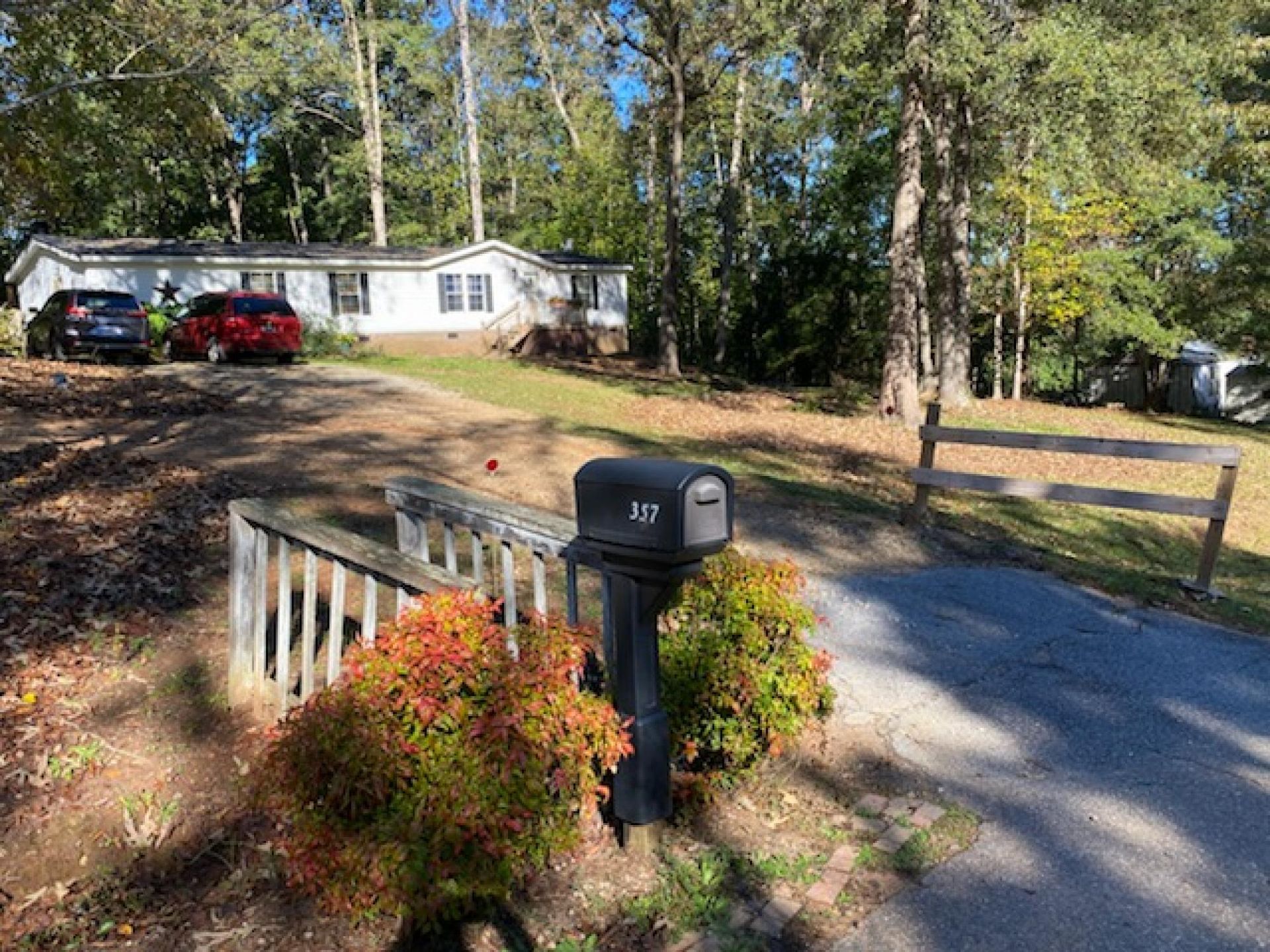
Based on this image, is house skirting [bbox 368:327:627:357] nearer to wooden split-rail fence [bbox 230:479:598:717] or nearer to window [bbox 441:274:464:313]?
window [bbox 441:274:464:313]

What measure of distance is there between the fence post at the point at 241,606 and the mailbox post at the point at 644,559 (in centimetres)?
172

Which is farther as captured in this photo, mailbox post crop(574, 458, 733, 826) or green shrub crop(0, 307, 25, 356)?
green shrub crop(0, 307, 25, 356)

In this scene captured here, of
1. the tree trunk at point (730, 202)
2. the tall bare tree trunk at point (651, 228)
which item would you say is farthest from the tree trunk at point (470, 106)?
the tree trunk at point (730, 202)

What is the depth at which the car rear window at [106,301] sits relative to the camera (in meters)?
16.1

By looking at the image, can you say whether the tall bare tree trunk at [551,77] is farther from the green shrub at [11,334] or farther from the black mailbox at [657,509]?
the black mailbox at [657,509]

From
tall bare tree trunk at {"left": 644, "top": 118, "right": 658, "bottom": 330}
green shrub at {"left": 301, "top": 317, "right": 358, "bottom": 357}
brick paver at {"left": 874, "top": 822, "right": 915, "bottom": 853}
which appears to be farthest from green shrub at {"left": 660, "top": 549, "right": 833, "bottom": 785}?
tall bare tree trunk at {"left": 644, "top": 118, "right": 658, "bottom": 330}

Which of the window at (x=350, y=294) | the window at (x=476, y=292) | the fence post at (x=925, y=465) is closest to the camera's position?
the fence post at (x=925, y=465)

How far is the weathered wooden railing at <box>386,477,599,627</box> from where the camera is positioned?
9.96 ft

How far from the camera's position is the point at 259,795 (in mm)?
2529

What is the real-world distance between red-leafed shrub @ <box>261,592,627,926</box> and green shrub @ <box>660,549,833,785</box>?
57 cm

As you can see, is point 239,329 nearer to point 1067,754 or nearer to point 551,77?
point 1067,754

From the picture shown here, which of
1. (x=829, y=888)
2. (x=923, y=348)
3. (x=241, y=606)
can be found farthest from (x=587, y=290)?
(x=829, y=888)

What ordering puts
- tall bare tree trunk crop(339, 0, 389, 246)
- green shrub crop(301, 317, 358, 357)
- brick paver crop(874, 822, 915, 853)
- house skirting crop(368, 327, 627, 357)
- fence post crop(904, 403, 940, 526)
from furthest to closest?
tall bare tree trunk crop(339, 0, 389, 246) < house skirting crop(368, 327, 627, 357) < green shrub crop(301, 317, 358, 357) < fence post crop(904, 403, 940, 526) < brick paver crop(874, 822, 915, 853)

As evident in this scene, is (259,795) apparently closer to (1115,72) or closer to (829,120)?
(1115,72)
